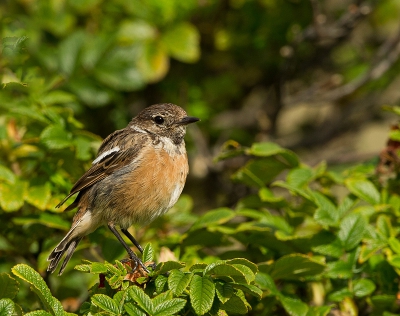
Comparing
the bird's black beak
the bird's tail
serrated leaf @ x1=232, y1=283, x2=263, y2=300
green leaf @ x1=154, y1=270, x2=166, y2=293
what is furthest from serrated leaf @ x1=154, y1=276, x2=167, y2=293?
the bird's black beak

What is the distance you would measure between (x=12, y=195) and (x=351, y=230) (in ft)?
7.15

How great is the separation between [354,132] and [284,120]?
1.14 m

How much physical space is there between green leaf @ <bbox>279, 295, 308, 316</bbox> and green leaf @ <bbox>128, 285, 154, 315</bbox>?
105 cm

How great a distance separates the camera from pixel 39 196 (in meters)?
4.12

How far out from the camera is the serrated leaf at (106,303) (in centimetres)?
288

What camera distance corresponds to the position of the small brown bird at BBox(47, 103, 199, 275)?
430 centimetres

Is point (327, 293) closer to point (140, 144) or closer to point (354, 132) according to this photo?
point (140, 144)

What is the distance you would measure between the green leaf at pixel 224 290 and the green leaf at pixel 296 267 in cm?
61

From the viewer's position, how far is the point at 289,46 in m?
6.20

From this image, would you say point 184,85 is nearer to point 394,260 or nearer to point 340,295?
point 340,295

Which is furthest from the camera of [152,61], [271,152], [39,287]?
[152,61]

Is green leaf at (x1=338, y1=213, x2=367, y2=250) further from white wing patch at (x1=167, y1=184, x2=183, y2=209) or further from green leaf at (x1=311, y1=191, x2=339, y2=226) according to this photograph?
white wing patch at (x1=167, y1=184, x2=183, y2=209)

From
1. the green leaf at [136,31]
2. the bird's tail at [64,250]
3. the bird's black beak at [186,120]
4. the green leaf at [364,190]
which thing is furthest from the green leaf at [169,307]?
the green leaf at [136,31]

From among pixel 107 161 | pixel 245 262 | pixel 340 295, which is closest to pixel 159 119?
pixel 107 161
